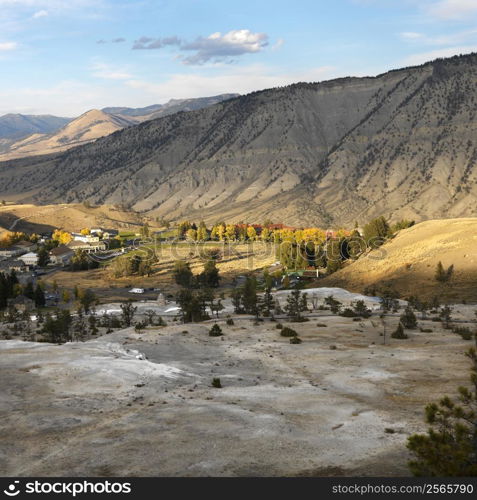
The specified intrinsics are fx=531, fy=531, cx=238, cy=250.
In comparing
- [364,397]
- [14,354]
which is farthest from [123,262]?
[364,397]

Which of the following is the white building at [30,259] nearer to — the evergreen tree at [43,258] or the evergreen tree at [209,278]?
the evergreen tree at [43,258]

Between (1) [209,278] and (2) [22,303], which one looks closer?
(2) [22,303]

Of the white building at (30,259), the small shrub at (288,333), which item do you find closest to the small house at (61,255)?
the white building at (30,259)

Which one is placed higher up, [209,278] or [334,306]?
[334,306]

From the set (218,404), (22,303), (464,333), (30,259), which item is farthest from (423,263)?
(30,259)

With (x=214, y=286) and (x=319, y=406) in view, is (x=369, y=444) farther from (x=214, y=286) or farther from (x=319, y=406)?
(x=214, y=286)

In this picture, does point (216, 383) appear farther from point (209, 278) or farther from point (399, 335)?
point (209, 278)
